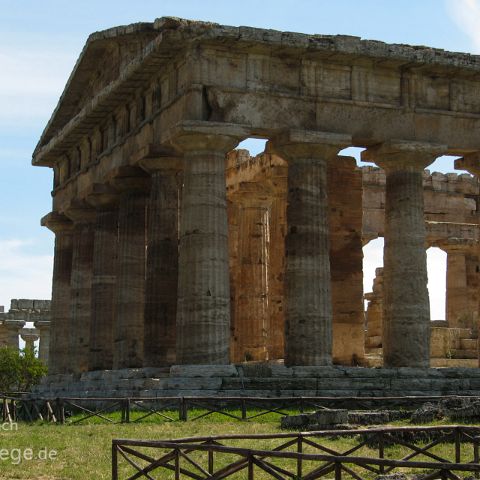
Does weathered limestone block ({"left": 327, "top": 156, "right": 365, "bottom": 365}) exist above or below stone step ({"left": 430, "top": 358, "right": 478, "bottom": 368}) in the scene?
above

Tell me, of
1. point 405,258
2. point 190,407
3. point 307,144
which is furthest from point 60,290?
point 190,407

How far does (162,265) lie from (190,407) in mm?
8152

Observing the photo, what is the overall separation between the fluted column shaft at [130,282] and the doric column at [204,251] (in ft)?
18.3

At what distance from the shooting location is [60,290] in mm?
41781

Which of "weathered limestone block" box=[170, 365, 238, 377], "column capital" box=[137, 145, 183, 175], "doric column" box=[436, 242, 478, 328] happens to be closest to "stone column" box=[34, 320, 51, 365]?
"doric column" box=[436, 242, 478, 328]

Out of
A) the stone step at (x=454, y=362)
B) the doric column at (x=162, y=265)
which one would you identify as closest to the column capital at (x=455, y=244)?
the stone step at (x=454, y=362)

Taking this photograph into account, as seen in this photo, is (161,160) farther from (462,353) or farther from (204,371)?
(462,353)

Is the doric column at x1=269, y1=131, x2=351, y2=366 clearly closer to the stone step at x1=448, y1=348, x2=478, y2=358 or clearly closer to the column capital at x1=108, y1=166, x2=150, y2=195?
the column capital at x1=108, y1=166, x2=150, y2=195

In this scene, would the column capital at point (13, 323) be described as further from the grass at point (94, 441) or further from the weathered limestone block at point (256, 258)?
the grass at point (94, 441)

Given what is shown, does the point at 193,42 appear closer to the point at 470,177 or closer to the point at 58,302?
the point at 58,302

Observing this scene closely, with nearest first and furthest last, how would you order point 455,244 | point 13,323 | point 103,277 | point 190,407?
point 190,407 → point 103,277 → point 455,244 → point 13,323

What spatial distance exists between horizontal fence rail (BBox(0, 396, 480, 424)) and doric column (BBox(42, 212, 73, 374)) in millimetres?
13273

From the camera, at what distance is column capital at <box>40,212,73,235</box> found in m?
42.2

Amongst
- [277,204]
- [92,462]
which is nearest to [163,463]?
[92,462]
